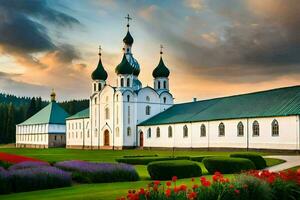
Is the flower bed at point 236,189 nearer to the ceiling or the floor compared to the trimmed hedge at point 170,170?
nearer to the ceiling

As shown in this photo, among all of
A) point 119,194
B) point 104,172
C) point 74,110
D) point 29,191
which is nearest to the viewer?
point 119,194

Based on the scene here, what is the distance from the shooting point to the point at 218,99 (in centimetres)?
6078

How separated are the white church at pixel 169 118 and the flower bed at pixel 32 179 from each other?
30.0m

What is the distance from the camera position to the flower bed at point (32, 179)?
17734 mm

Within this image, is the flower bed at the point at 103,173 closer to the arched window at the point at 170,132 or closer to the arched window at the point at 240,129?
the arched window at the point at 240,129

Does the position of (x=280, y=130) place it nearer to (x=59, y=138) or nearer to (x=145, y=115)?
(x=145, y=115)

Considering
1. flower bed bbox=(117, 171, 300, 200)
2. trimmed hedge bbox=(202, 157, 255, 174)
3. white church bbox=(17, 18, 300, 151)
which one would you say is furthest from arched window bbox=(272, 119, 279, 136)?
flower bed bbox=(117, 171, 300, 200)

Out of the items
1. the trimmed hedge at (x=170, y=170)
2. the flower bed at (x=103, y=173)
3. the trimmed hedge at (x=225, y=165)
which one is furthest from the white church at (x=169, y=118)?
the flower bed at (x=103, y=173)

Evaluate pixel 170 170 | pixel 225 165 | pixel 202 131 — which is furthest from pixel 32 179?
pixel 202 131

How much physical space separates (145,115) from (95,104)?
10964 mm

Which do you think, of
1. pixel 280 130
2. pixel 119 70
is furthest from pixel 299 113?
pixel 119 70

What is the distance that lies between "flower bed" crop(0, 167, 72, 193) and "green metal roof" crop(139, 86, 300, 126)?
29906 millimetres

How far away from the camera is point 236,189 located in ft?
37.8

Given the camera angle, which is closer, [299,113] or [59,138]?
[299,113]
